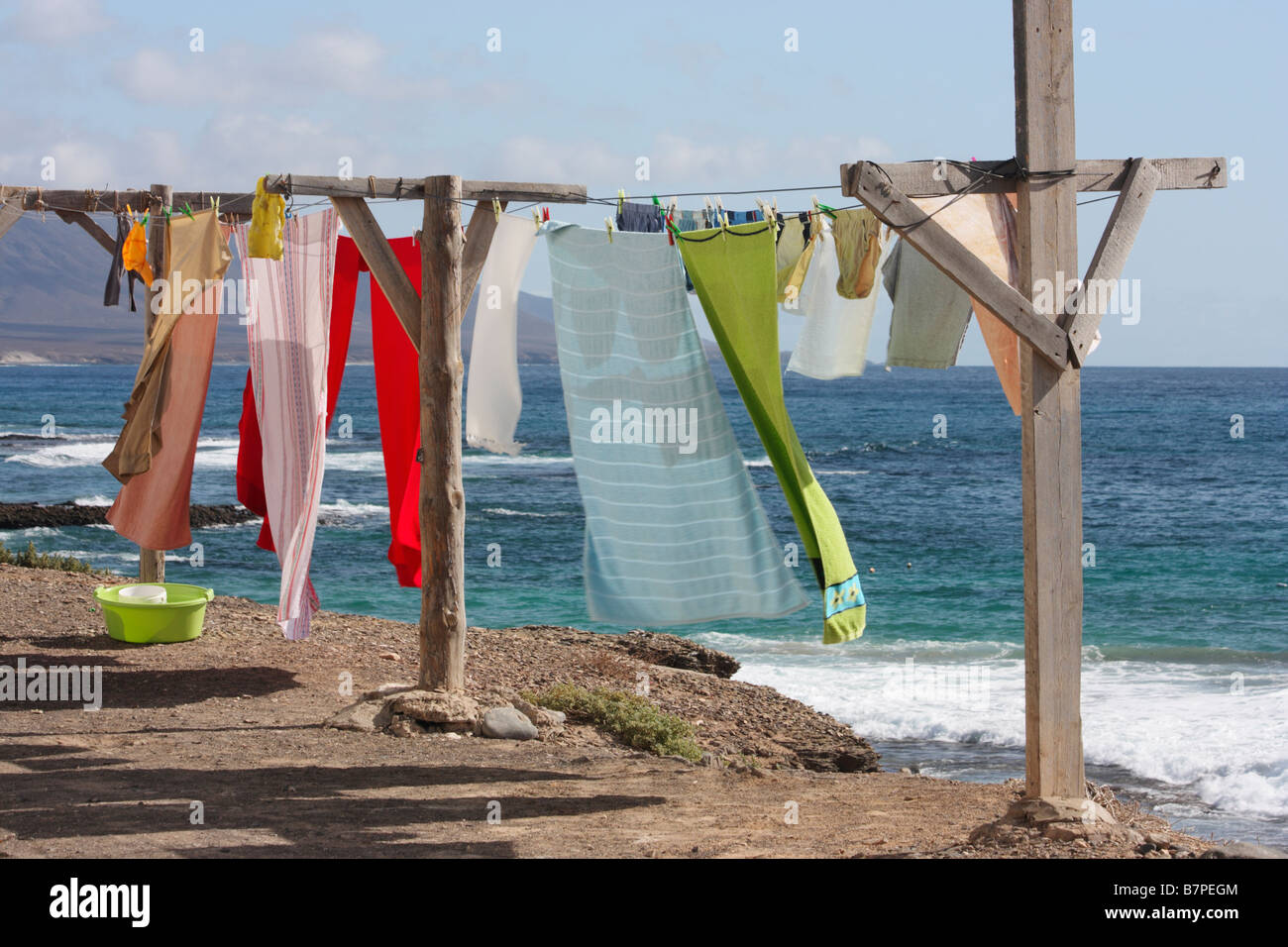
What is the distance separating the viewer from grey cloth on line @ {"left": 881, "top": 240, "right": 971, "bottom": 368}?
647cm

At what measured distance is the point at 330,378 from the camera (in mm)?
8023

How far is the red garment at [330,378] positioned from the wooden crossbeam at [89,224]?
171 centimetres

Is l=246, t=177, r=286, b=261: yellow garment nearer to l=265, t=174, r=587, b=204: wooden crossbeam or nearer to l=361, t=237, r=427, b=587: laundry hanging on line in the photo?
l=265, t=174, r=587, b=204: wooden crossbeam

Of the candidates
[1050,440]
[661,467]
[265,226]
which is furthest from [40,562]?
[1050,440]

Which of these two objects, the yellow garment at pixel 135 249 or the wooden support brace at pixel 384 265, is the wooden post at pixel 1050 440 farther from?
the yellow garment at pixel 135 249

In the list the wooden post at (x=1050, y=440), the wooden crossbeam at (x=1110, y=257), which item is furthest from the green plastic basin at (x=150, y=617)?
the wooden crossbeam at (x=1110, y=257)

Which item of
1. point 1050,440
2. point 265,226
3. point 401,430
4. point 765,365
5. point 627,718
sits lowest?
point 627,718

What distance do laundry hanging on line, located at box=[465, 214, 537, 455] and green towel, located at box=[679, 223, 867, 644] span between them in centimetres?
120

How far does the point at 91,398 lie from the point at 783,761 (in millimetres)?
73646

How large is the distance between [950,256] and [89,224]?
22.4ft

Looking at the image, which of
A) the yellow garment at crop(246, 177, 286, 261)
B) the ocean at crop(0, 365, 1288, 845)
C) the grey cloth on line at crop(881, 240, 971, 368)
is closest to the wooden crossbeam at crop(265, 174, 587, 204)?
A: the yellow garment at crop(246, 177, 286, 261)

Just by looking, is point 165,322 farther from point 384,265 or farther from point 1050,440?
point 1050,440

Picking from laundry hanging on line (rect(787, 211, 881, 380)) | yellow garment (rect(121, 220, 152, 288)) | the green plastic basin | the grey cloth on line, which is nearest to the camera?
the grey cloth on line

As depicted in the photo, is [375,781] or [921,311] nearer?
[375,781]
